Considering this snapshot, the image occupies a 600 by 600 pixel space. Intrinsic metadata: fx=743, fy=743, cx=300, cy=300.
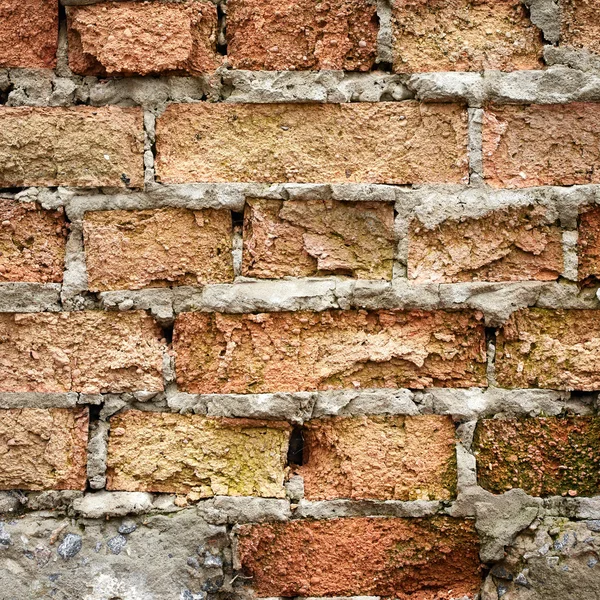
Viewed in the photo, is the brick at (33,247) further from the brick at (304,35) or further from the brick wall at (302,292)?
the brick at (304,35)

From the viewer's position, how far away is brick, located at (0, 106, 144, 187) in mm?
927

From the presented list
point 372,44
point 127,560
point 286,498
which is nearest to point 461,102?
point 372,44

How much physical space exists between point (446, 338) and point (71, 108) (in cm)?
55

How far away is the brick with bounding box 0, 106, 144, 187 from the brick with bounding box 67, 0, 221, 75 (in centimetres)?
6

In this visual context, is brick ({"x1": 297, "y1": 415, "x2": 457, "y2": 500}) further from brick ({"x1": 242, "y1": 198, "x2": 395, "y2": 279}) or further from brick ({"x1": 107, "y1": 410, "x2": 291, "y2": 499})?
brick ({"x1": 242, "y1": 198, "x2": 395, "y2": 279})

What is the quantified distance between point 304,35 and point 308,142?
13 centimetres

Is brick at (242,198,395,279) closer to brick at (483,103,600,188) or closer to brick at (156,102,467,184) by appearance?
brick at (156,102,467,184)

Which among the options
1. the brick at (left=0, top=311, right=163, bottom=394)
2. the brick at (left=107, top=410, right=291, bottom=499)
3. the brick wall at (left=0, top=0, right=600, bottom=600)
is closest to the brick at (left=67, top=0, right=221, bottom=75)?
the brick wall at (left=0, top=0, right=600, bottom=600)

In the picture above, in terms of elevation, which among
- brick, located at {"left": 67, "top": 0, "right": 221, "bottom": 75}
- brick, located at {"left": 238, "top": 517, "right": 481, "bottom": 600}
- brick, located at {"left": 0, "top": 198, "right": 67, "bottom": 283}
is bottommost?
brick, located at {"left": 238, "top": 517, "right": 481, "bottom": 600}

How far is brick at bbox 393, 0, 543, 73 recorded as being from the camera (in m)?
0.93

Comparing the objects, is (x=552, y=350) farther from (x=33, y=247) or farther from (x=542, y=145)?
(x=33, y=247)

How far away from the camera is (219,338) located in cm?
92

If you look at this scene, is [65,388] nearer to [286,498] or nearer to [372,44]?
[286,498]

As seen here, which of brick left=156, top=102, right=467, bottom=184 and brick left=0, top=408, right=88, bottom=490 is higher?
brick left=156, top=102, right=467, bottom=184
